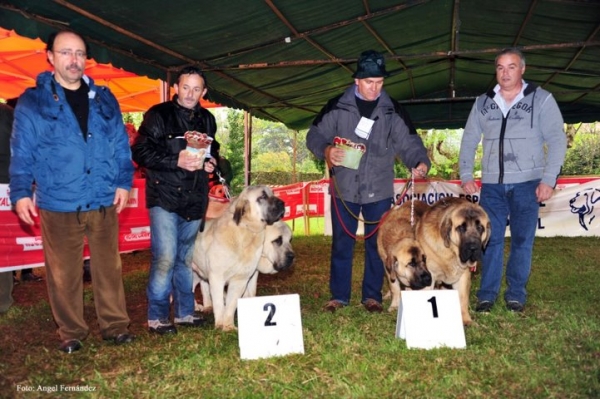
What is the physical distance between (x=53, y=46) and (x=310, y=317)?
3.18 metres

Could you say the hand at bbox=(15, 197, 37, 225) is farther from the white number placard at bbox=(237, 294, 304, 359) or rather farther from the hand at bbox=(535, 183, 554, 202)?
the hand at bbox=(535, 183, 554, 202)

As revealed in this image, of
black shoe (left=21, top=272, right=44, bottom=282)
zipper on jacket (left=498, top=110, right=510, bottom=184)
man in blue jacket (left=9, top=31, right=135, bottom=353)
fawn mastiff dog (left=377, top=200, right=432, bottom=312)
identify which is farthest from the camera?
black shoe (left=21, top=272, right=44, bottom=282)

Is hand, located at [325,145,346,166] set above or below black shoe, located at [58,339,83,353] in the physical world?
above

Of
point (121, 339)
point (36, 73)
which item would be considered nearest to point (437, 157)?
point (36, 73)

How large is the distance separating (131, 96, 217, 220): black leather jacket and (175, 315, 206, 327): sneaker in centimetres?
101

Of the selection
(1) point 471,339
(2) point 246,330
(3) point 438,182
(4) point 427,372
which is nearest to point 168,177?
(2) point 246,330

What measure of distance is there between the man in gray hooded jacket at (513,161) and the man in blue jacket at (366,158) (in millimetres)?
652

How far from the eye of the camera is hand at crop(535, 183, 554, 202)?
4.80 meters

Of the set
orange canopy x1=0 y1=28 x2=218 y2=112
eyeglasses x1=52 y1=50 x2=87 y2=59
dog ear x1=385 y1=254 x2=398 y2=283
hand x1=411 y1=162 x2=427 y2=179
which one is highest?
orange canopy x1=0 y1=28 x2=218 y2=112

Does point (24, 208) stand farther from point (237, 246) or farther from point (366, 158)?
point (366, 158)

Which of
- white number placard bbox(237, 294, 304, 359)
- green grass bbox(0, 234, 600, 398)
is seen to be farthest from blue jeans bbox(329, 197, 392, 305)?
white number placard bbox(237, 294, 304, 359)

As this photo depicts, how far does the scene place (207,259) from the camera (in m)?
4.73

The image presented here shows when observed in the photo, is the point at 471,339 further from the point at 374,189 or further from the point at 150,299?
the point at 150,299

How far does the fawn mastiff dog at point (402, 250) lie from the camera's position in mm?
4711
